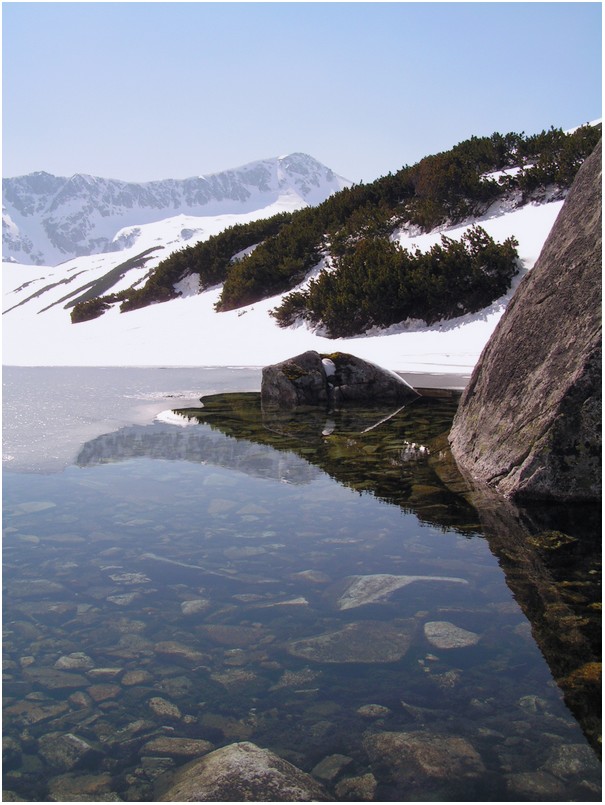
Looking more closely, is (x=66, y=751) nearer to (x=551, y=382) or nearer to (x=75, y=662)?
(x=75, y=662)

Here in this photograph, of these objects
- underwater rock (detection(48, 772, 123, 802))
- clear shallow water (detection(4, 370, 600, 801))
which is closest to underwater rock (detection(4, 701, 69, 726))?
clear shallow water (detection(4, 370, 600, 801))

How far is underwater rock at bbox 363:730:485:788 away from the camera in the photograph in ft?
6.83

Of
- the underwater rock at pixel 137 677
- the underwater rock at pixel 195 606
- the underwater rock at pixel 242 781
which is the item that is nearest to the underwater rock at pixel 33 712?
the underwater rock at pixel 137 677

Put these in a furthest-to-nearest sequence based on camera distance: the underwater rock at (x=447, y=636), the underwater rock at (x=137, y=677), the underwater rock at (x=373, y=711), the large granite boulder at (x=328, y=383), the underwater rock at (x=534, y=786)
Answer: the large granite boulder at (x=328, y=383) → the underwater rock at (x=447, y=636) → the underwater rock at (x=137, y=677) → the underwater rock at (x=373, y=711) → the underwater rock at (x=534, y=786)

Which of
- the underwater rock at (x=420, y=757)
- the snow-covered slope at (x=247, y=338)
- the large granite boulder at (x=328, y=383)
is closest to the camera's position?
the underwater rock at (x=420, y=757)

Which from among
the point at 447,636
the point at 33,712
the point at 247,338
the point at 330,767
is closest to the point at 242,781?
the point at 330,767

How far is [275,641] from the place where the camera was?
2.96m

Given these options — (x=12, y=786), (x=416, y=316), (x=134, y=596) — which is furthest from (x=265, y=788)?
(x=416, y=316)

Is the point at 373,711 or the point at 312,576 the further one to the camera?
the point at 312,576

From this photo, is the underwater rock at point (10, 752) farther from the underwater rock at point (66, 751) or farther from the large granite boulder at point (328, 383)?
the large granite boulder at point (328, 383)

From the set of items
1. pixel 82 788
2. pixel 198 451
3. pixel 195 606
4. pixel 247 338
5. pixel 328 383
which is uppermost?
pixel 247 338

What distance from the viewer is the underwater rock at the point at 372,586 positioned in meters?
3.36

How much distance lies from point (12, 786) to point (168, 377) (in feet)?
38.7

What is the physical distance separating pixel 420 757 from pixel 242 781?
0.58 meters
